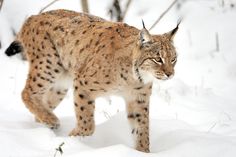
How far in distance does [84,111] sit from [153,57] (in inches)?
37.3

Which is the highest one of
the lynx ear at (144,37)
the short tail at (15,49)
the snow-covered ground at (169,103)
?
the lynx ear at (144,37)

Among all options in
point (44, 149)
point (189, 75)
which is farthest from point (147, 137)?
point (189, 75)

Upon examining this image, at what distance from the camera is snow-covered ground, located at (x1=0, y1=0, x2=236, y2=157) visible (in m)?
5.03

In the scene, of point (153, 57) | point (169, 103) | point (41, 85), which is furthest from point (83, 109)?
point (169, 103)

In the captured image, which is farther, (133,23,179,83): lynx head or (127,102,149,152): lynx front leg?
(127,102,149,152): lynx front leg

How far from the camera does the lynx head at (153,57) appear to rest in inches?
205

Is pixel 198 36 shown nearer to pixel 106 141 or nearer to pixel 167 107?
pixel 167 107

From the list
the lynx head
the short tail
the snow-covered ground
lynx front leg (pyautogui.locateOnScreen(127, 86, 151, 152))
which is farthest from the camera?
the short tail

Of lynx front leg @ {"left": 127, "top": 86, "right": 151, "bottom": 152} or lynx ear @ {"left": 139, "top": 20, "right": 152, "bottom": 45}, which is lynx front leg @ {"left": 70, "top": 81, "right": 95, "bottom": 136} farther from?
lynx ear @ {"left": 139, "top": 20, "right": 152, "bottom": 45}

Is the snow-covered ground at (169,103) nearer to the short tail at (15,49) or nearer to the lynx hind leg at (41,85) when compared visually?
the lynx hind leg at (41,85)

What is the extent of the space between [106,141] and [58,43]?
3.79ft

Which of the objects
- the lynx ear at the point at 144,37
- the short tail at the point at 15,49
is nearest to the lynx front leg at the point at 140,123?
the lynx ear at the point at 144,37

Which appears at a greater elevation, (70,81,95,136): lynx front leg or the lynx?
the lynx

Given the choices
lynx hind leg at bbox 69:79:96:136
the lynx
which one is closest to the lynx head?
the lynx
